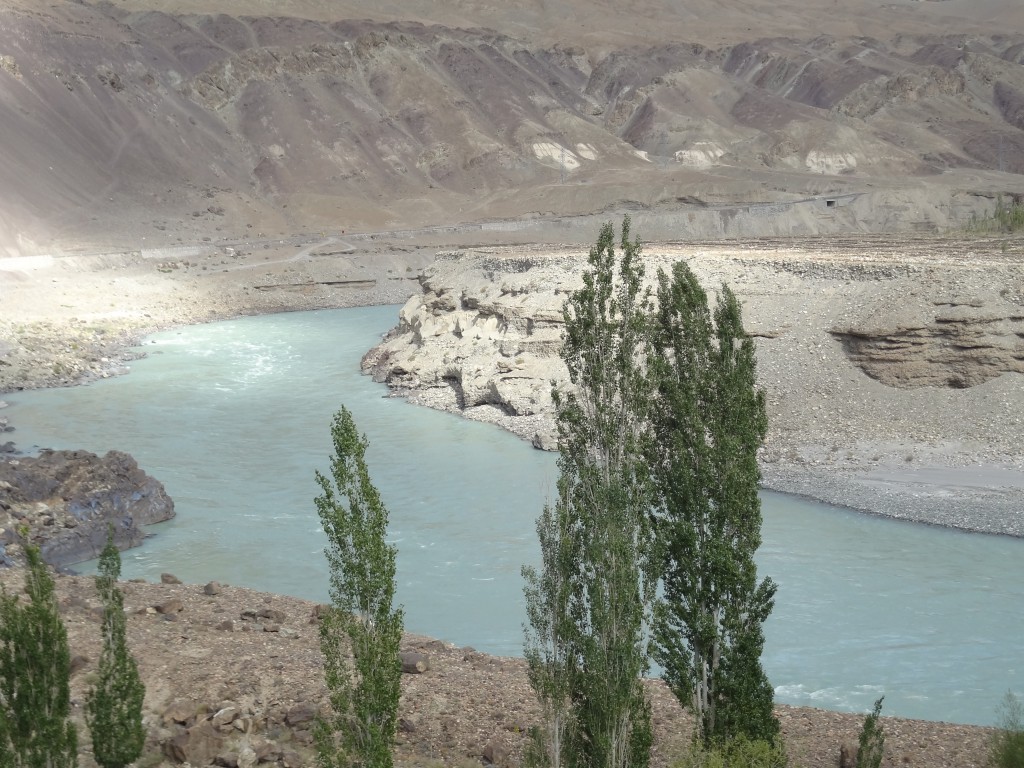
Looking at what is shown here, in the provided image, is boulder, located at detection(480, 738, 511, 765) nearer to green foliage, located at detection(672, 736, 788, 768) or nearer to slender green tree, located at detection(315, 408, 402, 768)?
green foliage, located at detection(672, 736, 788, 768)

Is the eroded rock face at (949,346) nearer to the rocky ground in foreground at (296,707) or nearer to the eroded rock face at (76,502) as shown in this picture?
the rocky ground in foreground at (296,707)

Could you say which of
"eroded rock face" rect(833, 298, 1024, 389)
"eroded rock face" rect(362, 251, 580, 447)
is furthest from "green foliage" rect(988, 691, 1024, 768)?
"eroded rock face" rect(362, 251, 580, 447)

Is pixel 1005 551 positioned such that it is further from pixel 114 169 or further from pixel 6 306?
pixel 114 169

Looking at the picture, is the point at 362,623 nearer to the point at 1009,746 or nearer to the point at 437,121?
the point at 1009,746

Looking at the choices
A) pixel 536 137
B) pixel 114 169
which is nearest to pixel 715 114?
pixel 536 137

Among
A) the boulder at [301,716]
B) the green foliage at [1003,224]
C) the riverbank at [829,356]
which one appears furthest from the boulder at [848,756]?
the green foliage at [1003,224]

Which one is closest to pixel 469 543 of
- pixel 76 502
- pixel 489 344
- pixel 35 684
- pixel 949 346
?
pixel 76 502
